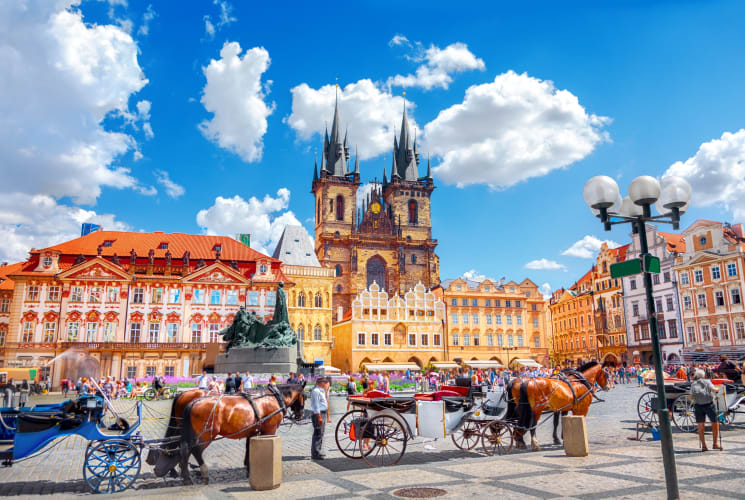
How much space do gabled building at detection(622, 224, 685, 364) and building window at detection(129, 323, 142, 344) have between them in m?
42.9

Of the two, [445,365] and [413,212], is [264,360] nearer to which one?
[445,365]

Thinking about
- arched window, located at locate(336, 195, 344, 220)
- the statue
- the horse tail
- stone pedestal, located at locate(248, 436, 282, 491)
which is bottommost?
stone pedestal, located at locate(248, 436, 282, 491)

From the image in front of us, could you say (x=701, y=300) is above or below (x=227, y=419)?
above

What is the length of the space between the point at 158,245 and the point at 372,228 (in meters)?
30.3

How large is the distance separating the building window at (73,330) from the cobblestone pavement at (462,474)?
39.6 m

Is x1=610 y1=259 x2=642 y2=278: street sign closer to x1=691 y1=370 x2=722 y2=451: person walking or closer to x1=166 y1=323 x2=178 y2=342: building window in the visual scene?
x1=691 y1=370 x2=722 y2=451: person walking

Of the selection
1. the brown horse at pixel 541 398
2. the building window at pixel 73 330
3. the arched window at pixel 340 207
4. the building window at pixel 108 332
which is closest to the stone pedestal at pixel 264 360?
the brown horse at pixel 541 398

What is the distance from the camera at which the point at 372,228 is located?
76.7 meters

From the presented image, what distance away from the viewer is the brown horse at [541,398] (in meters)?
11.0

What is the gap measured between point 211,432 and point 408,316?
174 ft

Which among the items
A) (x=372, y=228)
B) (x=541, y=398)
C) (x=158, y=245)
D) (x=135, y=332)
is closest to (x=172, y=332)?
(x=135, y=332)

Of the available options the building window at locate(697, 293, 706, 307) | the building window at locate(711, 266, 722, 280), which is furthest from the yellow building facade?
the building window at locate(711, 266, 722, 280)

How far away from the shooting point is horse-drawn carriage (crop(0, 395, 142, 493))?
26.1ft

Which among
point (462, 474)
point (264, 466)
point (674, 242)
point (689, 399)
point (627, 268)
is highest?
point (674, 242)
